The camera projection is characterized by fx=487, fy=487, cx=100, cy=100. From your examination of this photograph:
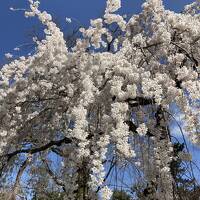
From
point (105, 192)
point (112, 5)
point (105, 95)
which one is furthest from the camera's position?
point (112, 5)

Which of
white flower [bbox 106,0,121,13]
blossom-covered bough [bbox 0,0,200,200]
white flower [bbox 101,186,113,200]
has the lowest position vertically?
white flower [bbox 101,186,113,200]

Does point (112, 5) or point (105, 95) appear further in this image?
point (112, 5)

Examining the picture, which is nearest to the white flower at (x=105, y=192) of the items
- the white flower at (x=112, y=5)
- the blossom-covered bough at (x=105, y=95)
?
the blossom-covered bough at (x=105, y=95)

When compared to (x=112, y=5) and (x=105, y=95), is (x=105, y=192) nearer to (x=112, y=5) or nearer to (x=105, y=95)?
(x=105, y=95)

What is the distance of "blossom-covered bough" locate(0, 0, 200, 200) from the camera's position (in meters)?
4.84

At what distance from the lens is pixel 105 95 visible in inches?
210

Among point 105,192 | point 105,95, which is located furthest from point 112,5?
point 105,192

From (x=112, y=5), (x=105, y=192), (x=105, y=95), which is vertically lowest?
(x=105, y=192)

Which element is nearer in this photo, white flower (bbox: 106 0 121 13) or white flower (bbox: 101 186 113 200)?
A: white flower (bbox: 101 186 113 200)

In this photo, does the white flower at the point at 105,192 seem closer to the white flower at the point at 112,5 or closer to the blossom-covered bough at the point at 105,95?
the blossom-covered bough at the point at 105,95

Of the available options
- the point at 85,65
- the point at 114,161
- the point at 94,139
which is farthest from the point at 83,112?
the point at 85,65

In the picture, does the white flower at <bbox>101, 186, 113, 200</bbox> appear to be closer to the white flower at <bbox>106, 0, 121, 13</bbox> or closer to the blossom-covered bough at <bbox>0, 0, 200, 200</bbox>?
the blossom-covered bough at <bbox>0, 0, 200, 200</bbox>

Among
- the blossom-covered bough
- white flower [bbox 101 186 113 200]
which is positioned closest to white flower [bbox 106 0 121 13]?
the blossom-covered bough

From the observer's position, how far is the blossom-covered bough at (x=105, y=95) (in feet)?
15.9
